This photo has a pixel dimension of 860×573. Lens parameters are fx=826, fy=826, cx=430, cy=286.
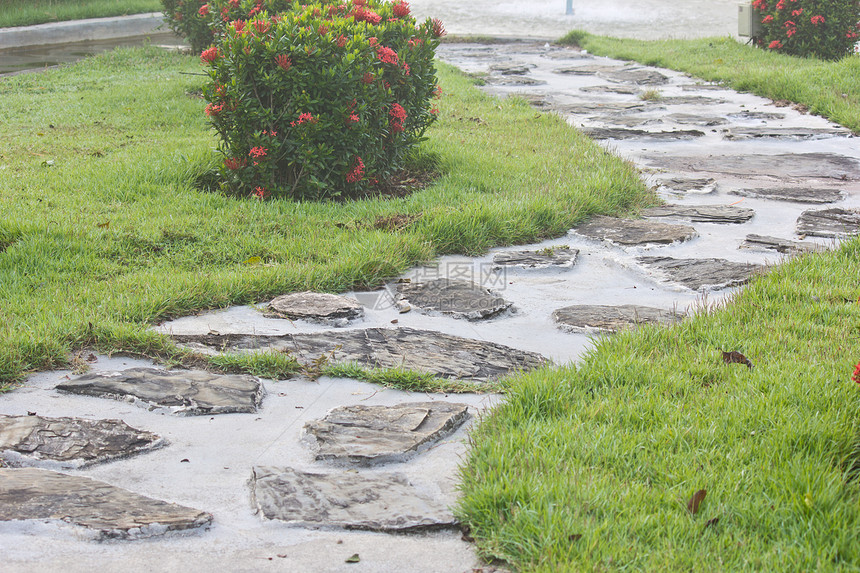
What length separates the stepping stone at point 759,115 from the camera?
8562mm

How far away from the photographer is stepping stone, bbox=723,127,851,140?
765 centimetres

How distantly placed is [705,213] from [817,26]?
794cm

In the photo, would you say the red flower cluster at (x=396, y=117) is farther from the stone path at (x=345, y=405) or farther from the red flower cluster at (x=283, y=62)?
the stone path at (x=345, y=405)

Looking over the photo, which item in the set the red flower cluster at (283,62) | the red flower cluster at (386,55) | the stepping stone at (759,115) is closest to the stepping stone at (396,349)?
the red flower cluster at (283,62)

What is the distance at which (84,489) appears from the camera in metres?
2.37

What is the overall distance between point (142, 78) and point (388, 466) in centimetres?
971

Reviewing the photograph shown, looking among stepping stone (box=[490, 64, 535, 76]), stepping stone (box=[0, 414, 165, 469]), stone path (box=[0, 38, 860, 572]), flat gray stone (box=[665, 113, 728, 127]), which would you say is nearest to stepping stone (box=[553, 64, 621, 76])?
stepping stone (box=[490, 64, 535, 76])

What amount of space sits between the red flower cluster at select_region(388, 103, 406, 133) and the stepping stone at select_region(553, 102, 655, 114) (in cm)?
393

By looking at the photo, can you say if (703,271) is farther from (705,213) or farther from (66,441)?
(66,441)

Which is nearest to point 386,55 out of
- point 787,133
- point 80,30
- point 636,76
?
point 787,133

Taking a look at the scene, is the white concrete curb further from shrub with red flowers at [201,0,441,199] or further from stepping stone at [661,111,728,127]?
shrub with red flowers at [201,0,441,199]

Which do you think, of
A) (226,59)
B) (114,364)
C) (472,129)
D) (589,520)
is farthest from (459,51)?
(589,520)

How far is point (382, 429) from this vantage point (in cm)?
278

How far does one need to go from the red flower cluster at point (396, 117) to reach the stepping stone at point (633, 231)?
4.94 ft
